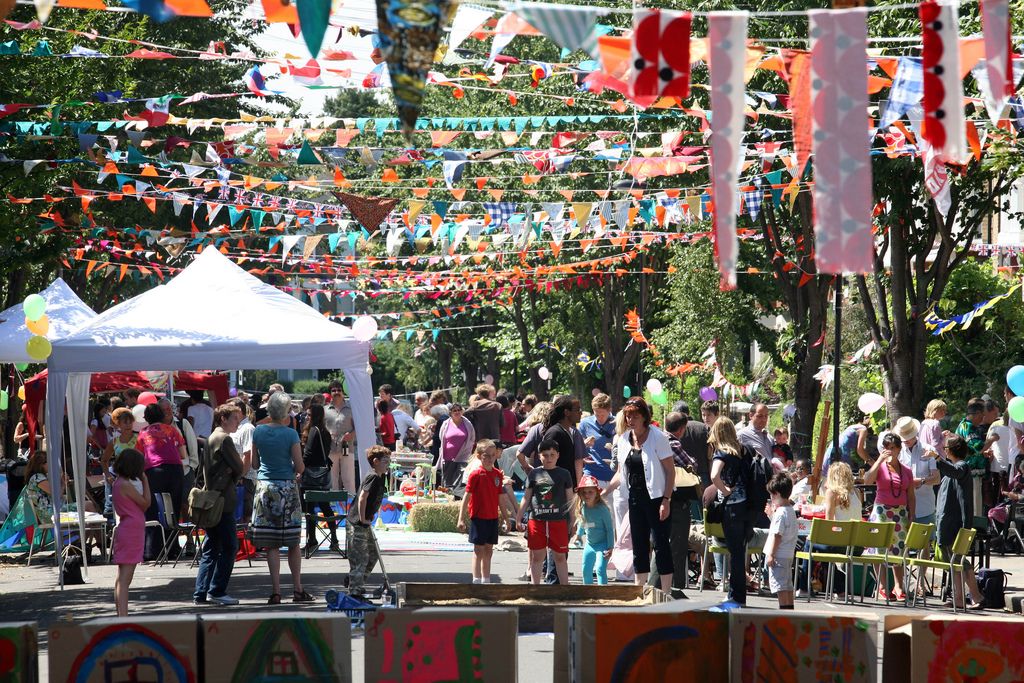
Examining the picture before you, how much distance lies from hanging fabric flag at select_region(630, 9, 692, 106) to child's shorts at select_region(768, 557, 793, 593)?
5.11 metres

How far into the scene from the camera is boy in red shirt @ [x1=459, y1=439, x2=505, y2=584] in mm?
11789

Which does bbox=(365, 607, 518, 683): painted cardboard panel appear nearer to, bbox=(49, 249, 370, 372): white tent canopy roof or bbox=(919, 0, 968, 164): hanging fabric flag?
bbox=(919, 0, 968, 164): hanging fabric flag

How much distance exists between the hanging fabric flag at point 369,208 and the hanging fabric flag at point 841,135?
1215 centimetres

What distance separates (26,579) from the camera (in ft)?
46.0

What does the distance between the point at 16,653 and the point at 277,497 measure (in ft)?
19.3

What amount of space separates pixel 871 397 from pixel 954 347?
7.61 m

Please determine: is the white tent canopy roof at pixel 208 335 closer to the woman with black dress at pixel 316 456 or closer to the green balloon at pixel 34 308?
the woman with black dress at pixel 316 456

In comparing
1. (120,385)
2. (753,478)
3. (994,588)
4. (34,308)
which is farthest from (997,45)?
(120,385)

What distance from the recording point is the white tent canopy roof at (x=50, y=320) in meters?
18.0

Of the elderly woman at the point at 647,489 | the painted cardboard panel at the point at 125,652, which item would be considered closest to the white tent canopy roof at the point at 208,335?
the elderly woman at the point at 647,489

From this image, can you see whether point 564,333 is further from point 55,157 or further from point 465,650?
point 465,650

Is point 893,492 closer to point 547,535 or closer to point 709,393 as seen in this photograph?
point 547,535

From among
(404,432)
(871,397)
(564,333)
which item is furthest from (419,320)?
(871,397)

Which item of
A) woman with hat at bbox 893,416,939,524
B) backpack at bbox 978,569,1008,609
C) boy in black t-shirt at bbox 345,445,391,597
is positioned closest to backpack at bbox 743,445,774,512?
backpack at bbox 978,569,1008,609
